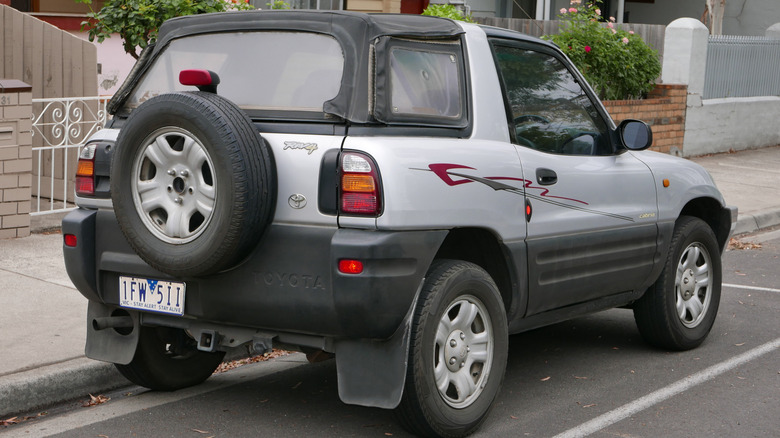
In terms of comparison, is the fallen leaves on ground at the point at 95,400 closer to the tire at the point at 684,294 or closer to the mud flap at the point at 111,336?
the mud flap at the point at 111,336

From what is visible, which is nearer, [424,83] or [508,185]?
[424,83]

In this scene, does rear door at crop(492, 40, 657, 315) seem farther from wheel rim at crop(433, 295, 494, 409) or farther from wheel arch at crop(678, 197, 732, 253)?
wheel arch at crop(678, 197, 732, 253)

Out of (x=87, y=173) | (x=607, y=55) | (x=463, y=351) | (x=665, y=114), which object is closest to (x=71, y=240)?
(x=87, y=173)

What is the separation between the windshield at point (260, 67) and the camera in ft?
15.6

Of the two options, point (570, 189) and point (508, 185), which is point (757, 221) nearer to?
point (570, 189)

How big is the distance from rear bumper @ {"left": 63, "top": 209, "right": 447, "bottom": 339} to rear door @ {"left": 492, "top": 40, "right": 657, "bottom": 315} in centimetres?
88

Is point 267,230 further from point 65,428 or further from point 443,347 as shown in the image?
point 65,428

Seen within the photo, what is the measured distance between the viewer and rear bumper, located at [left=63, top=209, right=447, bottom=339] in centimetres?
435

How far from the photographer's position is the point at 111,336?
526cm

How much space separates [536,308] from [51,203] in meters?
5.73

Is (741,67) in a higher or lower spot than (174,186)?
higher

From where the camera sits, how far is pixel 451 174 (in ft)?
15.4

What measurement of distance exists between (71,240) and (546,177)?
2305 millimetres

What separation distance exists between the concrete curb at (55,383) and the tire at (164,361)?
22 centimetres
